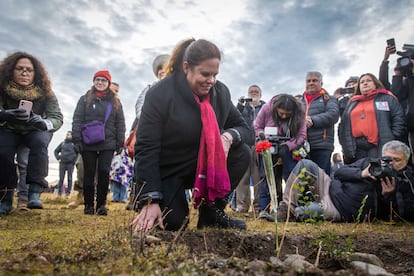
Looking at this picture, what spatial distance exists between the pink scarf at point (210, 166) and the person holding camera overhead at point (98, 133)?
2.23m

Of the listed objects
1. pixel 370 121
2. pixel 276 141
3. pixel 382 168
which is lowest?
pixel 382 168

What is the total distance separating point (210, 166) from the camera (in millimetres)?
2572

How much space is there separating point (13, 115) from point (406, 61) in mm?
4786

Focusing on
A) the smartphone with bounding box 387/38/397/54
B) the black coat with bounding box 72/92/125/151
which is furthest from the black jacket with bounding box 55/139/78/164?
the smartphone with bounding box 387/38/397/54

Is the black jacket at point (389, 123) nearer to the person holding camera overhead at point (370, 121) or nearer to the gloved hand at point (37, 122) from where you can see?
the person holding camera overhead at point (370, 121)

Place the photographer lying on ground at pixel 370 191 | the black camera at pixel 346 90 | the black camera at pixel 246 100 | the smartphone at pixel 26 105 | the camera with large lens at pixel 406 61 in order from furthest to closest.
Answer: the black camera at pixel 346 90 → the black camera at pixel 246 100 → the camera with large lens at pixel 406 61 → the photographer lying on ground at pixel 370 191 → the smartphone at pixel 26 105

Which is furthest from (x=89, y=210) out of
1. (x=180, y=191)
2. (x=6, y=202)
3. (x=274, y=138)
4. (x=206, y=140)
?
(x=206, y=140)

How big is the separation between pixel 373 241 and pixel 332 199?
1829mm

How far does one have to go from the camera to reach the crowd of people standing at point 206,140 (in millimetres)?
2719

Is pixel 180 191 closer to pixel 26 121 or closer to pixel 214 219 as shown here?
pixel 214 219

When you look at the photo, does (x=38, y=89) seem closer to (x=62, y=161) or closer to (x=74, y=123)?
(x=74, y=123)

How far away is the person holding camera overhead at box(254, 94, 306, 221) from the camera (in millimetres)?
4934

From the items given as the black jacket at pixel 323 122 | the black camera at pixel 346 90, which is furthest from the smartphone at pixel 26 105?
the black camera at pixel 346 90

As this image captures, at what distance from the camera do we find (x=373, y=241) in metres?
2.77
